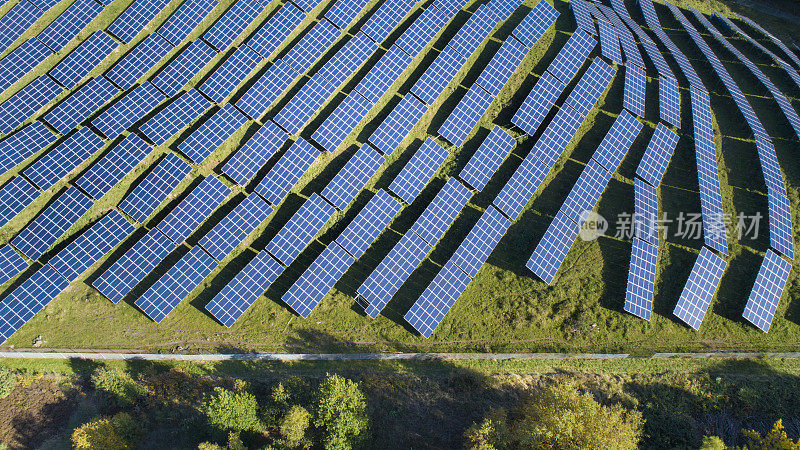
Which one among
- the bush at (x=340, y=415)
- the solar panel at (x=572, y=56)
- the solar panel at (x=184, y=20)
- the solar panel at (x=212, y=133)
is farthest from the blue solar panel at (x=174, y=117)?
the solar panel at (x=572, y=56)

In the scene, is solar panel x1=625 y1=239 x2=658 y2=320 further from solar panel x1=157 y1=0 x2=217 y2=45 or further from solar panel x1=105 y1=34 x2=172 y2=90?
solar panel x1=105 y1=34 x2=172 y2=90

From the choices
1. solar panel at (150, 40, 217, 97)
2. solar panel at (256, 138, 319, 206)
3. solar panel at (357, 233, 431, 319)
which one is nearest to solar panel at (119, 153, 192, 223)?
solar panel at (256, 138, 319, 206)

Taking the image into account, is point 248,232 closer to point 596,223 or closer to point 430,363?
point 430,363

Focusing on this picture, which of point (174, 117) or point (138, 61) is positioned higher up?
point (138, 61)

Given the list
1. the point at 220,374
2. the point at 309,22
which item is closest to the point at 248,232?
the point at 220,374

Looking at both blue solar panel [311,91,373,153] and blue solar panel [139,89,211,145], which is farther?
blue solar panel [311,91,373,153]

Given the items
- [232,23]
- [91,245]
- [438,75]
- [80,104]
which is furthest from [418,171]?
[80,104]

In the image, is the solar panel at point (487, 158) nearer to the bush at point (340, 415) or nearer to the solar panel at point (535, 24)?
the solar panel at point (535, 24)

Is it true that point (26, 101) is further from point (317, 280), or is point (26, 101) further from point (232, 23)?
point (317, 280)
